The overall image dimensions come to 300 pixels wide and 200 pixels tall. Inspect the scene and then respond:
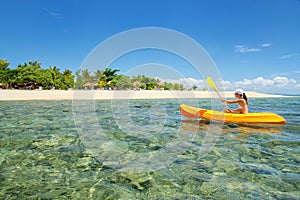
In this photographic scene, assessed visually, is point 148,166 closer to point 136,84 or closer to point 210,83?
point 210,83

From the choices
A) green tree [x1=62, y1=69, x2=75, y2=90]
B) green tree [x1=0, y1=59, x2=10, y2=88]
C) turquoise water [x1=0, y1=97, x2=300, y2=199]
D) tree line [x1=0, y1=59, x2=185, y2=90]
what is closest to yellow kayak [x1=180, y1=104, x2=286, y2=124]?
turquoise water [x1=0, y1=97, x2=300, y2=199]

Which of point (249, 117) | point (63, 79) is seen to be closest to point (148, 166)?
point (249, 117)

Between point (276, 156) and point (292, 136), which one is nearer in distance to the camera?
point (276, 156)

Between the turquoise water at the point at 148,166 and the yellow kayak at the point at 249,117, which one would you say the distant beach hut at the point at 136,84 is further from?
the turquoise water at the point at 148,166

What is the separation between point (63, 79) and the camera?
49250 millimetres

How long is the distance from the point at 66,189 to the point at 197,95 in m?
48.7

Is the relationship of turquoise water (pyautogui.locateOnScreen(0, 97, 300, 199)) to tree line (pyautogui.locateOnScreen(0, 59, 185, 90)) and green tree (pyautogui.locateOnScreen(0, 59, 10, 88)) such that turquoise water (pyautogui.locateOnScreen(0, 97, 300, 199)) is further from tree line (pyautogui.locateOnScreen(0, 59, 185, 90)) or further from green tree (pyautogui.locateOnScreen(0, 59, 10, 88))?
green tree (pyautogui.locateOnScreen(0, 59, 10, 88))

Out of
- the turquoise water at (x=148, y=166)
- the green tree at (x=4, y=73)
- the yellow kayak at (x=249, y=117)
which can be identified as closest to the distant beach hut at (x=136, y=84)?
the green tree at (x=4, y=73)

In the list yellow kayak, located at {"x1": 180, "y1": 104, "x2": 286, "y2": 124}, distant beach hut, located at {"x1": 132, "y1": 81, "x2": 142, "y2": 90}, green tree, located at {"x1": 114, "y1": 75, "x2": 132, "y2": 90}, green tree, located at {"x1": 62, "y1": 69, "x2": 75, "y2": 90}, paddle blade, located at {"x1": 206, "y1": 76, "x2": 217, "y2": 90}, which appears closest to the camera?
yellow kayak, located at {"x1": 180, "y1": 104, "x2": 286, "y2": 124}

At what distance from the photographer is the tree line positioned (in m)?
39.2

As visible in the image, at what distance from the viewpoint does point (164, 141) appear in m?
6.18

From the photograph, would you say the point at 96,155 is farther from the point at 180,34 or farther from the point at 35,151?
the point at 180,34

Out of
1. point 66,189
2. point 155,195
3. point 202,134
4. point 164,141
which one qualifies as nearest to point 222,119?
A: point 202,134

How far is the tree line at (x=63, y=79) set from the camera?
39219 mm
